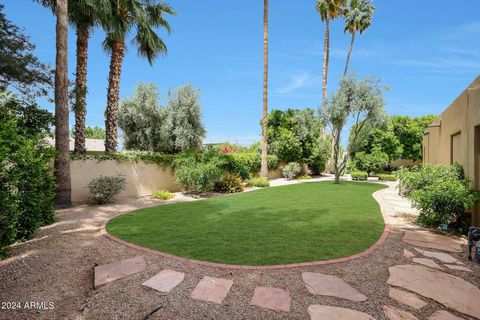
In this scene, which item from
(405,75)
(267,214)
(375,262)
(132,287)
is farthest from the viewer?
(405,75)

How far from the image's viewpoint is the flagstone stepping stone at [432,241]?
4.60 metres

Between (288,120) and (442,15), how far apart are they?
1321cm

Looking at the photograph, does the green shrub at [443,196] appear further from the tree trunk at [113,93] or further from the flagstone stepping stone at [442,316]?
the tree trunk at [113,93]

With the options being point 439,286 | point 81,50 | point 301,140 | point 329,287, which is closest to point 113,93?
point 81,50

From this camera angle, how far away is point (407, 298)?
111 inches

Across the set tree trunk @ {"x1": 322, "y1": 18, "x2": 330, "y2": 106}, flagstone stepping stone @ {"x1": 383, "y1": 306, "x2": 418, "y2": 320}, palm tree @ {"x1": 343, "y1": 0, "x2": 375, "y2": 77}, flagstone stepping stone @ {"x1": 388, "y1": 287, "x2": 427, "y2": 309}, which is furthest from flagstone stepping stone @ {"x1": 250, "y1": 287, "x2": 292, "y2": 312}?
palm tree @ {"x1": 343, "y1": 0, "x2": 375, "y2": 77}

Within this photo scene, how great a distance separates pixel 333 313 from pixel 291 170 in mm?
17887

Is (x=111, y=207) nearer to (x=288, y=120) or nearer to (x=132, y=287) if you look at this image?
A: (x=132, y=287)

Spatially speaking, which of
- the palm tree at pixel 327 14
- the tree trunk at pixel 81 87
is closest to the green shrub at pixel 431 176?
the tree trunk at pixel 81 87

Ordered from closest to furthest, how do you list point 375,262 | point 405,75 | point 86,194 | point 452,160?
point 375,262, point 452,160, point 86,194, point 405,75

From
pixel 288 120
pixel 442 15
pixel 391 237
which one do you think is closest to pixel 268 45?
pixel 288 120

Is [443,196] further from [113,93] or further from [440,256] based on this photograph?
[113,93]

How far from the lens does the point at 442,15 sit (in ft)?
31.0

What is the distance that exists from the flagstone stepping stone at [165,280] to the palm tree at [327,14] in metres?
21.2
